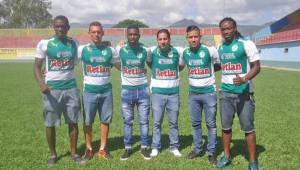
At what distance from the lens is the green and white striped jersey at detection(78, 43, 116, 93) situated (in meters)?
6.60

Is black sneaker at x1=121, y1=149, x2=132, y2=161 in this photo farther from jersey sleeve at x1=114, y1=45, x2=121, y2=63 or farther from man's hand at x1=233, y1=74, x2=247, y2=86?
man's hand at x1=233, y1=74, x2=247, y2=86

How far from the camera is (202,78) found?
6.51 metres

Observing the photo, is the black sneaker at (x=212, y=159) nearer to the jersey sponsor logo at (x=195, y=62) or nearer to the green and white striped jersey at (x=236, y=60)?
the green and white striped jersey at (x=236, y=60)

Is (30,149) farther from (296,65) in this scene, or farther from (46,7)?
(46,7)

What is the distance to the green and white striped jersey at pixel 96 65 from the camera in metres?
6.60

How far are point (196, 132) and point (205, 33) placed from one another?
58018 millimetres

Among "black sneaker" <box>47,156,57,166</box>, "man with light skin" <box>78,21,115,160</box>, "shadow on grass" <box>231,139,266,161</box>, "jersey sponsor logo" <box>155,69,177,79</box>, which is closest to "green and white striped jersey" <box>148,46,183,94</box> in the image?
"jersey sponsor logo" <box>155,69,177,79</box>

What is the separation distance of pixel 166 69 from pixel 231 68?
1168 mm

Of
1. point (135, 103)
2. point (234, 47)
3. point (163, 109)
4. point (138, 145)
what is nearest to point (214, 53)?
point (234, 47)

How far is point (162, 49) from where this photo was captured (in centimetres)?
670

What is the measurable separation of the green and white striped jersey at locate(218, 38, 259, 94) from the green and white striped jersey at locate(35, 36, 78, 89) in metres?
2.41

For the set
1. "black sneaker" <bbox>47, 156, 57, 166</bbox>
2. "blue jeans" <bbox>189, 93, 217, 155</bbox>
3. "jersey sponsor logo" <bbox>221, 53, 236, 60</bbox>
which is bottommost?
"black sneaker" <bbox>47, 156, 57, 166</bbox>

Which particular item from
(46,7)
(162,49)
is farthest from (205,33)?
(162,49)

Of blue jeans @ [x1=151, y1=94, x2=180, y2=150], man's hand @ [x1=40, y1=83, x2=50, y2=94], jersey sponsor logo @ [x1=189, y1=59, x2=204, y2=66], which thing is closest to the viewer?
man's hand @ [x1=40, y1=83, x2=50, y2=94]
